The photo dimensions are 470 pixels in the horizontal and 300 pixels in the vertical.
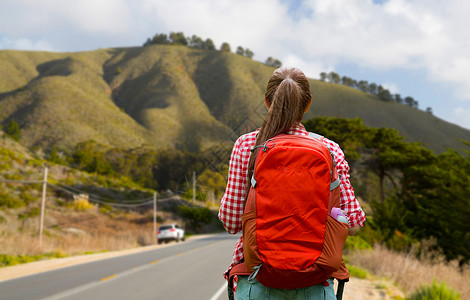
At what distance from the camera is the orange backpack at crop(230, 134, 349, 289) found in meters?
2.05

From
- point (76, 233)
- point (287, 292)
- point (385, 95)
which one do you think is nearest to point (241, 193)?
point (287, 292)

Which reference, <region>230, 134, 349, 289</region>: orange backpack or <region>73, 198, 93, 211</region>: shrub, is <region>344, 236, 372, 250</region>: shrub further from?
<region>73, 198, 93, 211</region>: shrub

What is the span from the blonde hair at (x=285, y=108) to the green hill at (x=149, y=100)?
57217mm

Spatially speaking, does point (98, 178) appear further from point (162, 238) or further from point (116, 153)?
point (162, 238)

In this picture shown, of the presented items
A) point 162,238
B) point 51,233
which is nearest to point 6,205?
point 51,233

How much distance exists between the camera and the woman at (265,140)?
2.20m

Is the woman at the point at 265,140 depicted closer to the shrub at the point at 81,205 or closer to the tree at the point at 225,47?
the shrub at the point at 81,205

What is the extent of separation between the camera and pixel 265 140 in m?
2.25

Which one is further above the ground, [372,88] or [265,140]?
[372,88]

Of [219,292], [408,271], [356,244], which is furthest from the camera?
[356,244]

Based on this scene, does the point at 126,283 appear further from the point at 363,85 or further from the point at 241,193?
the point at 363,85

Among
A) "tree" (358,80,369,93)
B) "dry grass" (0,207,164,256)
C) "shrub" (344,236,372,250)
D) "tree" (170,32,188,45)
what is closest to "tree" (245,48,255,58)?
"tree" (170,32,188,45)

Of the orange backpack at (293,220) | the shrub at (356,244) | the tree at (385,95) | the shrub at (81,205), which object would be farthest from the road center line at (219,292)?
the tree at (385,95)

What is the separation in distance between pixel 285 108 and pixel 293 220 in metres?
0.53
